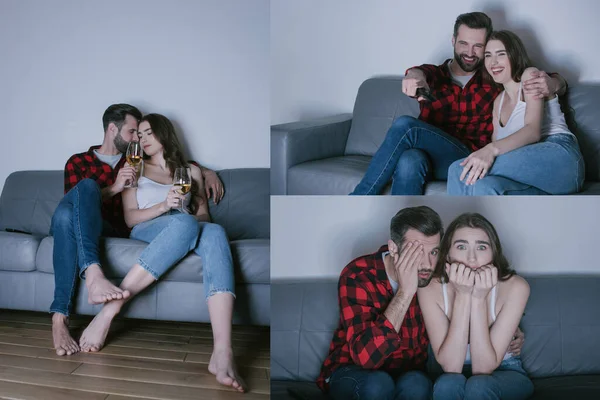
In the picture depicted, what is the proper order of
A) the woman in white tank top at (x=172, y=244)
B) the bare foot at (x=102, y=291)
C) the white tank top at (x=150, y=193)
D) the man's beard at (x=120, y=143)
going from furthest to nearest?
the man's beard at (x=120, y=143) < the white tank top at (x=150, y=193) < the bare foot at (x=102, y=291) < the woman in white tank top at (x=172, y=244)

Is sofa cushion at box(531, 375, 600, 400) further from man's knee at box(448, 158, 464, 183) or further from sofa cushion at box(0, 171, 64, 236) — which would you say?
sofa cushion at box(0, 171, 64, 236)

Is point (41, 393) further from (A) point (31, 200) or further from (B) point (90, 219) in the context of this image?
(A) point (31, 200)

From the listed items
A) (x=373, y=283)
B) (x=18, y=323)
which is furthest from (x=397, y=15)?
(x=18, y=323)

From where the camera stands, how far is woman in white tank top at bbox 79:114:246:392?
5.35ft

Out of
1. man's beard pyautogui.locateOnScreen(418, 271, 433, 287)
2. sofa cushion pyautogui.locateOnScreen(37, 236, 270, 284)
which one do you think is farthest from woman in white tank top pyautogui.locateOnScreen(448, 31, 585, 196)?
sofa cushion pyautogui.locateOnScreen(37, 236, 270, 284)

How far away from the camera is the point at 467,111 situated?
103cm

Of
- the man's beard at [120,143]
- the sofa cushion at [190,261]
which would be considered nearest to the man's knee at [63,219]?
the sofa cushion at [190,261]

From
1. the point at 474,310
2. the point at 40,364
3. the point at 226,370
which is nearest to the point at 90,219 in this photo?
the point at 40,364

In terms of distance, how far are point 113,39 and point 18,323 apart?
1.40m

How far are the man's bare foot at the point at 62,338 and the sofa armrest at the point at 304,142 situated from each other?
1.09 m

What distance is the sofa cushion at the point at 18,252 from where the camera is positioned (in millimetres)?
2041

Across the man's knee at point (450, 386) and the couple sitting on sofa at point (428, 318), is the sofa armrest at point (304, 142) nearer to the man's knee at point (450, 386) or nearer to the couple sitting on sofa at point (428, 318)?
the couple sitting on sofa at point (428, 318)

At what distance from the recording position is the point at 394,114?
1.07 m

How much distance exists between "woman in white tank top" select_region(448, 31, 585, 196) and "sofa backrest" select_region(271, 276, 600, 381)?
27cm
